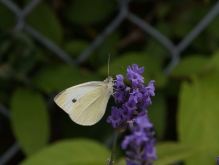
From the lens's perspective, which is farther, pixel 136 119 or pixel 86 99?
pixel 86 99

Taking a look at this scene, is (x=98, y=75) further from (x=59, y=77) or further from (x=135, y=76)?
(x=135, y=76)

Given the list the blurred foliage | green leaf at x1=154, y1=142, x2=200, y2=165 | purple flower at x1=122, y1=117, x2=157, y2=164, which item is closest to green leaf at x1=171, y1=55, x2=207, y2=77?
the blurred foliage

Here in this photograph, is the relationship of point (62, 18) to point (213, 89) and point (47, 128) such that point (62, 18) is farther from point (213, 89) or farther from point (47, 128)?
point (213, 89)

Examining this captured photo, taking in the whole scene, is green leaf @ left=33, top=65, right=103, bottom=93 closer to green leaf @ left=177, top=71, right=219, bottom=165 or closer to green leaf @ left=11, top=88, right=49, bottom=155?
green leaf @ left=11, top=88, right=49, bottom=155

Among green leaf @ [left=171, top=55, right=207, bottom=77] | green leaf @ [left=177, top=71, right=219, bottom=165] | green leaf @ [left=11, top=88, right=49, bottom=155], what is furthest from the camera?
green leaf @ [left=171, top=55, right=207, bottom=77]

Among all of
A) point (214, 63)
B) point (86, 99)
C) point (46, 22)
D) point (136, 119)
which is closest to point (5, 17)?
point (46, 22)

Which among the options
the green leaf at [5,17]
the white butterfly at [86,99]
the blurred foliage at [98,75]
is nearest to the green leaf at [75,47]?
the blurred foliage at [98,75]
